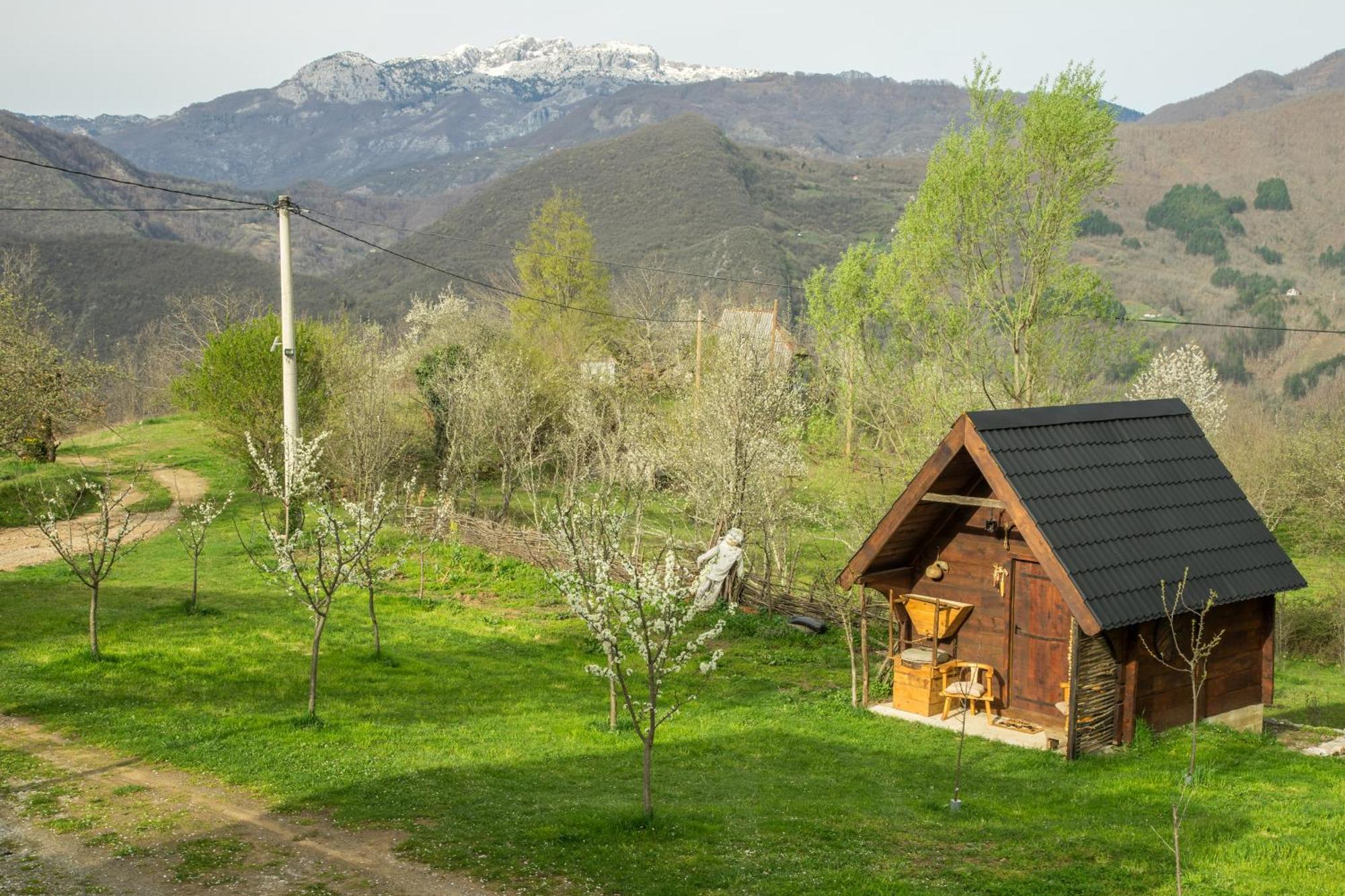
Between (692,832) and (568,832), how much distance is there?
106 cm

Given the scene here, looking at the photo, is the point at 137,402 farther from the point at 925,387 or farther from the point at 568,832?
the point at 568,832

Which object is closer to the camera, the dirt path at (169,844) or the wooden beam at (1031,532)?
the dirt path at (169,844)

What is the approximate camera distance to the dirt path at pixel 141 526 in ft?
70.3

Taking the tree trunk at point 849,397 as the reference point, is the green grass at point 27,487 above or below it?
below

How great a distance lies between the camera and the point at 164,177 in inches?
6014

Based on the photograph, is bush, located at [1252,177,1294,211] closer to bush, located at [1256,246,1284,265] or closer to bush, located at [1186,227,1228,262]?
bush, located at [1186,227,1228,262]

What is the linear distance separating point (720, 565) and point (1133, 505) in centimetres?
892

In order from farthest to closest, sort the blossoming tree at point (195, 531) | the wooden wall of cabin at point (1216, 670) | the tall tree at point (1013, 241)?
1. the tall tree at point (1013, 241)
2. the blossoming tree at point (195, 531)
3. the wooden wall of cabin at point (1216, 670)

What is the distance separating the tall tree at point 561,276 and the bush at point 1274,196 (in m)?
121

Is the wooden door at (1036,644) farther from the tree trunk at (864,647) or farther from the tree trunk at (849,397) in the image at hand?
the tree trunk at (849,397)

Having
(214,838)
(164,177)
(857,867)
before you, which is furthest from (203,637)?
(164,177)

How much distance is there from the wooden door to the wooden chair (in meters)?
0.26

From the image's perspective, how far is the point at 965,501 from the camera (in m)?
12.8

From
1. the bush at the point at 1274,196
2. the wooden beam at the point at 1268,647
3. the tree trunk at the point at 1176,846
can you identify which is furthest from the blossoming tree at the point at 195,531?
the bush at the point at 1274,196
